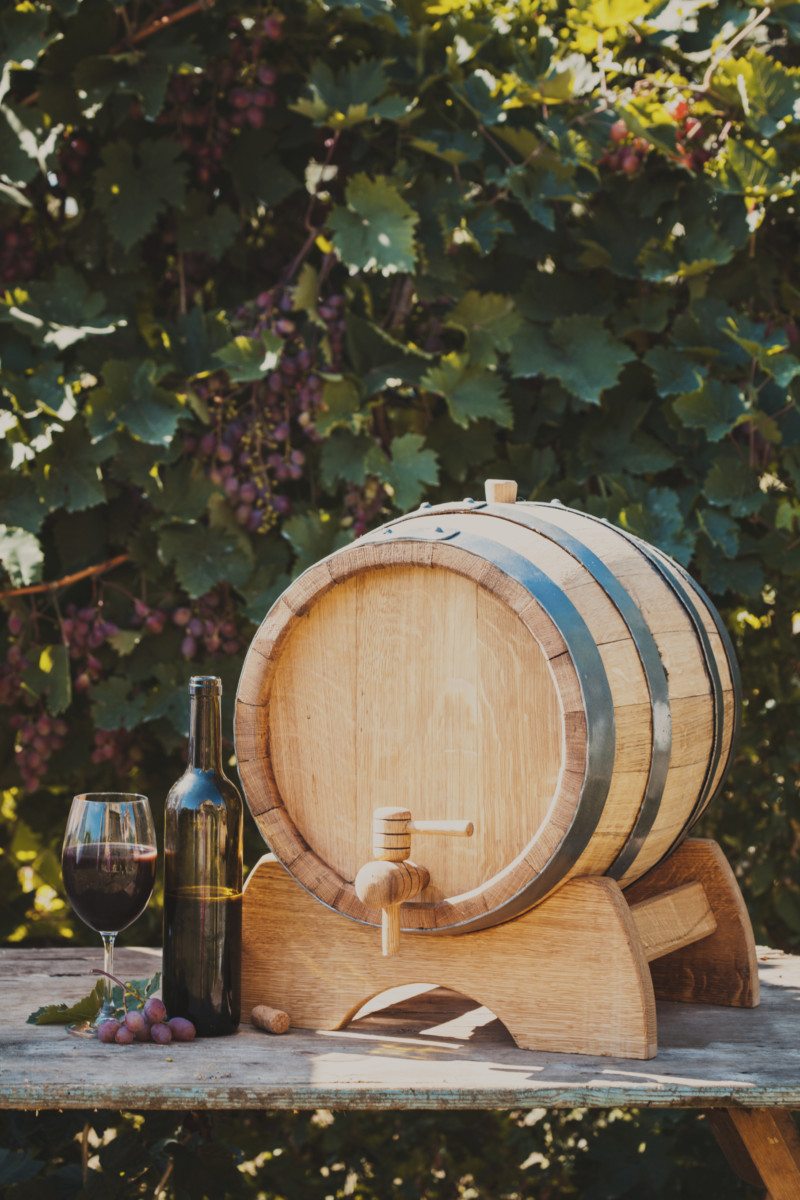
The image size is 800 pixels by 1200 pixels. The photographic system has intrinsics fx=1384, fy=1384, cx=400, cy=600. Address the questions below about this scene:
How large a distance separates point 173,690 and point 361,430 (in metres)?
0.63

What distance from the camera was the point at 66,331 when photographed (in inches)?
106

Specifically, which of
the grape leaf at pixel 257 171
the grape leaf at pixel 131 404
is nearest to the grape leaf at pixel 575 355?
the grape leaf at pixel 257 171

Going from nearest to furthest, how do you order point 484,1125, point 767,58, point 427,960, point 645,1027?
point 645,1027 < point 427,960 < point 767,58 < point 484,1125

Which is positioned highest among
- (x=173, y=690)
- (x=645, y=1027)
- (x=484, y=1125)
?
(x=173, y=690)

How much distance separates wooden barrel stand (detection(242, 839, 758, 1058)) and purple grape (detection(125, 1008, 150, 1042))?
0.18 meters

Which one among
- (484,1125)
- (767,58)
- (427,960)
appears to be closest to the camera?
(427,960)

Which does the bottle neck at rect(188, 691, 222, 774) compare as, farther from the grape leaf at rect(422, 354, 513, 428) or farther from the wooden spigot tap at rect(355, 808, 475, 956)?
the grape leaf at rect(422, 354, 513, 428)

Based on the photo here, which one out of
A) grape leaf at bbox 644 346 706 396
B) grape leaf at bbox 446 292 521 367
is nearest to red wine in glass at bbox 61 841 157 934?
grape leaf at bbox 446 292 521 367

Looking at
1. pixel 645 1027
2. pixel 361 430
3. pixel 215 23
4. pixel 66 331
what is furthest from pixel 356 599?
pixel 215 23

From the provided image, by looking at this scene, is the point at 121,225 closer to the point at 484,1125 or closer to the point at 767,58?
the point at 767,58

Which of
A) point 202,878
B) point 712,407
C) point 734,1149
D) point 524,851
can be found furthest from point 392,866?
point 712,407

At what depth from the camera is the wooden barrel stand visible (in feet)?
5.43

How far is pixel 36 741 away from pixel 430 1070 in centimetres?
144

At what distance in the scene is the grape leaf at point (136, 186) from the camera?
2717 millimetres
